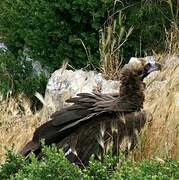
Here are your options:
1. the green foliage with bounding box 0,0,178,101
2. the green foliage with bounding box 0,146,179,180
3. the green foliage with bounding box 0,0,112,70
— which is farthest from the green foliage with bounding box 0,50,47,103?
the green foliage with bounding box 0,146,179,180

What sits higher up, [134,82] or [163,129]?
[134,82]

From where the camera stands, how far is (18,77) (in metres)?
9.62

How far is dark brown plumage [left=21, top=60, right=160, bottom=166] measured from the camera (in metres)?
4.80

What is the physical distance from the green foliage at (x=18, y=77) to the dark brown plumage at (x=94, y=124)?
3736mm

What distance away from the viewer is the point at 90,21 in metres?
8.45

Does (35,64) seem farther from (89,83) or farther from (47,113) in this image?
(47,113)

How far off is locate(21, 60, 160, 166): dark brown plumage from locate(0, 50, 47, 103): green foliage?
12.3ft

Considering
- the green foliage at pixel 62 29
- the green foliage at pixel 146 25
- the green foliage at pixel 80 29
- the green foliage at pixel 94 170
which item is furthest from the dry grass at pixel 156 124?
the green foliage at pixel 62 29

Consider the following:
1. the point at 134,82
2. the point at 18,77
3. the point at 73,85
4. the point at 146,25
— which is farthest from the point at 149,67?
the point at 18,77

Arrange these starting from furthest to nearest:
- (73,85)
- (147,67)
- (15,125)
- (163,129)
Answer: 1. (73,85)
2. (15,125)
3. (147,67)
4. (163,129)

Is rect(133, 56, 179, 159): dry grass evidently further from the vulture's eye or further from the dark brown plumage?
the vulture's eye

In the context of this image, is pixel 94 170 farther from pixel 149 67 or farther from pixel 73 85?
pixel 73 85

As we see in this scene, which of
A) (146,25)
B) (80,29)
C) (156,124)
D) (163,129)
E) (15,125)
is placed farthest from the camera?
(80,29)

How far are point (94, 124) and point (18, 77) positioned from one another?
4.84 m
